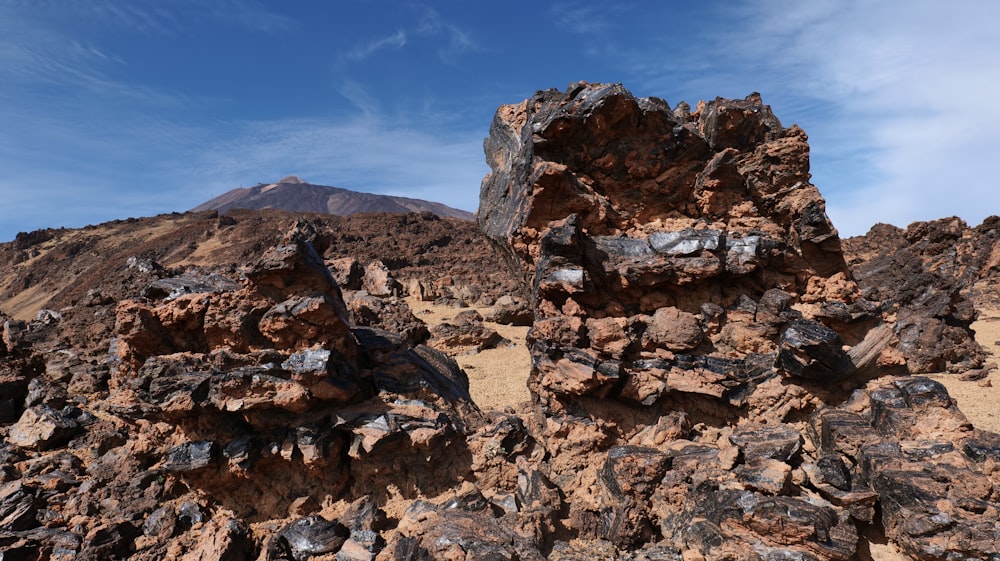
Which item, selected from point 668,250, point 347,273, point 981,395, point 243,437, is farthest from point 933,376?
point 347,273

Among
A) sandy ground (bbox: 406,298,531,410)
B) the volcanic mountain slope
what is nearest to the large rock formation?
sandy ground (bbox: 406,298,531,410)

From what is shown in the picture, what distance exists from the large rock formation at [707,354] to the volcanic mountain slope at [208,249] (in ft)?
77.0

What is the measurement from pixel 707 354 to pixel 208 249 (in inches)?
2009

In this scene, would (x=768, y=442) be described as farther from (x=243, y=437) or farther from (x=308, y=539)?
(x=243, y=437)

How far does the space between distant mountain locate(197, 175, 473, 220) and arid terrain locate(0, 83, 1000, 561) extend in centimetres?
10320

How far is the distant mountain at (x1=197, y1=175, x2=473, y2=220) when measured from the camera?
11381 cm

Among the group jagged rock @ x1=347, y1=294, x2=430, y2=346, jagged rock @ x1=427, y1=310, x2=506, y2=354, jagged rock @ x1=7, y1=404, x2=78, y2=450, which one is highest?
jagged rock @ x1=347, y1=294, x2=430, y2=346

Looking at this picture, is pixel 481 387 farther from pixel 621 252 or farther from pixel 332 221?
pixel 332 221

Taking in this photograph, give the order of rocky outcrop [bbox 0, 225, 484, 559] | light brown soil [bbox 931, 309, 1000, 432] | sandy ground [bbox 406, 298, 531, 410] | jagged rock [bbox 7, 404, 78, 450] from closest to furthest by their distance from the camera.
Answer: rocky outcrop [bbox 0, 225, 484, 559] → jagged rock [bbox 7, 404, 78, 450] → light brown soil [bbox 931, 309, 1000, 432] → sandy ground [bbox 406, 298, 531, 410]

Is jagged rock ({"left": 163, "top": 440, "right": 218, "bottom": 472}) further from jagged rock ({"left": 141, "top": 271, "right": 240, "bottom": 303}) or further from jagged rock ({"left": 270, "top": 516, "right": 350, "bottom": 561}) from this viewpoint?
jagged rock ({"left": 141, "top": 271, "right": 240, "bottom": 303})

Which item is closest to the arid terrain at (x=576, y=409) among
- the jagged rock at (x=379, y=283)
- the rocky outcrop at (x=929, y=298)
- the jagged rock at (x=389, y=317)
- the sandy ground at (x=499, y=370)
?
the rocky outcrop at (x=929, y=298)

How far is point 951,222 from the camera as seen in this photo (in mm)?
16266

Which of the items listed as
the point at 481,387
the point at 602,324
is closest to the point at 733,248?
the point at 602,324

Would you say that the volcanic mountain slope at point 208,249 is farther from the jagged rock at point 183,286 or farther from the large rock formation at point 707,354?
the jagged rock at point 183,286
